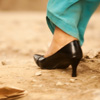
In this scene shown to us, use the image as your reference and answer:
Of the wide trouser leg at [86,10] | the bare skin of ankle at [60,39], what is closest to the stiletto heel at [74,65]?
the bare skin of ankle at [60,39]

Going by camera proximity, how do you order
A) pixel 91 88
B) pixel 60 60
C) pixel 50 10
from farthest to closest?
pixel 60 60 < pixel 50 10 < pixel 91 88

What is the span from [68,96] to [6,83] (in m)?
0.41

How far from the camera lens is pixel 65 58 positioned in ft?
5.49

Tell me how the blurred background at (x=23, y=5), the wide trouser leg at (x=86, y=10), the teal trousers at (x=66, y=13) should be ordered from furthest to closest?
the blurred background at (x=23, y=5) → the wide trouser leg at (x=86, y=10) → the teal trousers at (x=66, y=13)

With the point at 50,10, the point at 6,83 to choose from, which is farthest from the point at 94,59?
the point at 6,83

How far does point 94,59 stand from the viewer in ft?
6.95

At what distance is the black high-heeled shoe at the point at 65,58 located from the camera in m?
1.61

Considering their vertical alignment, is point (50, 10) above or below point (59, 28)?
above

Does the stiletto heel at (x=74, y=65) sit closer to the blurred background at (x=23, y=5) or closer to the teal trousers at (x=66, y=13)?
the teal trousers at (x=66, y=13)

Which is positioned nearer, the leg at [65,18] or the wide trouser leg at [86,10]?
the leg at [65,18]

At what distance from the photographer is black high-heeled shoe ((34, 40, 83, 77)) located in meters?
1.61

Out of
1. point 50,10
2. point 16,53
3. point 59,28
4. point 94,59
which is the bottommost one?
point 16,53

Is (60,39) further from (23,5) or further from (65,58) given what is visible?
(23,5)

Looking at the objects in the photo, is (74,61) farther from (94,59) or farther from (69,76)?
(94,59)
